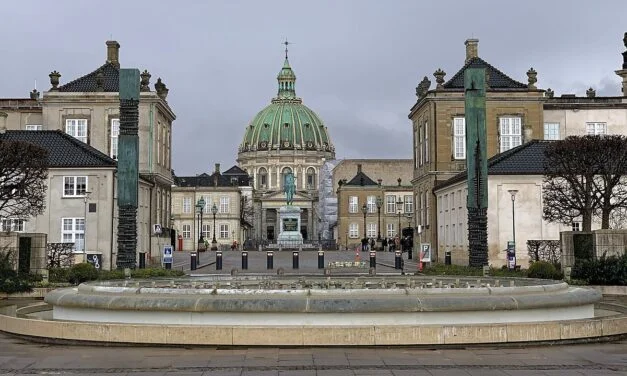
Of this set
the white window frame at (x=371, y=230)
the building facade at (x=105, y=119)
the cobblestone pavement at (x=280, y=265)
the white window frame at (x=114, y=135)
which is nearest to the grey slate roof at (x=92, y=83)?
the building facade at (x=105, y=119)

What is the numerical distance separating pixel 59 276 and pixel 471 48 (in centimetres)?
4361

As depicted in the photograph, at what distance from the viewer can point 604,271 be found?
2955 centimetres

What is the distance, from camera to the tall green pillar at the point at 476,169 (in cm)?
2722

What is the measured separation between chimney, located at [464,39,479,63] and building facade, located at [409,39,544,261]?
2557 millimetres

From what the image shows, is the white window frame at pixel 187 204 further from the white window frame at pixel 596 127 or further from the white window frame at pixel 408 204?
the white window frame at pixel 596 127

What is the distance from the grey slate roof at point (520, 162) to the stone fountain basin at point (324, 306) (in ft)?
103

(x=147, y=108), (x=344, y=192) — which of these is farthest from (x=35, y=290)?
(x=344, y=192)

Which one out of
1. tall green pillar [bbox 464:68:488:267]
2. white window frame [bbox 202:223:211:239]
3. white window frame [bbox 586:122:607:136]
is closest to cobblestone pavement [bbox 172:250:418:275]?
tall green pillar [bbox 464:68:488:267]

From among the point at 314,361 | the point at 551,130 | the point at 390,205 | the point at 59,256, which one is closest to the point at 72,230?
the point at 59,256

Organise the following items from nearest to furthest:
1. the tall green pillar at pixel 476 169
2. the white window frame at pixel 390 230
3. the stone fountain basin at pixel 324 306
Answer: the stone fountain basin at pixel 324 306
the tall green pillar at pixel 476 169
the white window frame at pixel 390 230

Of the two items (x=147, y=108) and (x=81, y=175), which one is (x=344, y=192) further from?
(x=81, y=175)

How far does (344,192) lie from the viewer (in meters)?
122

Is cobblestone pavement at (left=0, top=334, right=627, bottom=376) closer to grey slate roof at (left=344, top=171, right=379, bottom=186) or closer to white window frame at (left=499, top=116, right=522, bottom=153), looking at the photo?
white window frame at (left=499, top=116, right=522, bottom=153)

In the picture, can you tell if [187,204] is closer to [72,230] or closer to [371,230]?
[371,230]
